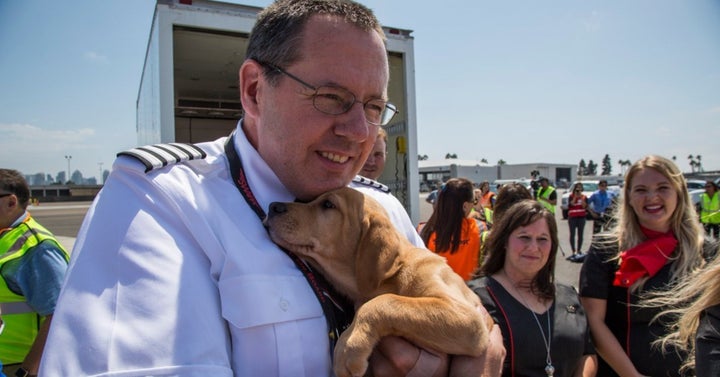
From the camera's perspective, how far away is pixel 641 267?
3.38m

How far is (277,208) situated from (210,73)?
7.05m

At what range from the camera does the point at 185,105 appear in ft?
31.8

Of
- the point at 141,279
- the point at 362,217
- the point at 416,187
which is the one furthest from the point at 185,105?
the point at 141,279

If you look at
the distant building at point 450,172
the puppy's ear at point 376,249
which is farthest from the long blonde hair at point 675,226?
the distant building at point 450,172

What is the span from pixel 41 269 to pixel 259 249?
10.9 feet

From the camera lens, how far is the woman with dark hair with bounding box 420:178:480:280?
4926 millimetres

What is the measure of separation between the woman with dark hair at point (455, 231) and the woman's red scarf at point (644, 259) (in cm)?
167

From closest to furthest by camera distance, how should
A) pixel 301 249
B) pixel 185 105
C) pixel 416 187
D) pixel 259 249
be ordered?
pixel 259 249 → pixel 301 249 → pixel 416 187 → pixel 185 105

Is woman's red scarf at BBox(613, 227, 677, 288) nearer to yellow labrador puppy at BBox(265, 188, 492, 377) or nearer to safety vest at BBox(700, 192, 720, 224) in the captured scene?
yellow labrador puppy at BBox(265, 188, 492, 377)

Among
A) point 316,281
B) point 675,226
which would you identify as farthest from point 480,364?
point 675,226

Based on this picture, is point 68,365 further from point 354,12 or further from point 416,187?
point 416,187

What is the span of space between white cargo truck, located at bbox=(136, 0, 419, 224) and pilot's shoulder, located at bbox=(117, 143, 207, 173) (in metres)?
3.06

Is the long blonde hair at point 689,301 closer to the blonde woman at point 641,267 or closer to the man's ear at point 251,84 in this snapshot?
the blonde woman at point 641,267

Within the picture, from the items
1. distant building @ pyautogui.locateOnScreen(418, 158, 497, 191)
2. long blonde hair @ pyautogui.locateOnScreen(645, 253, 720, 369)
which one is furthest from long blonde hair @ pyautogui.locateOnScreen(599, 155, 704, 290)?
distant building @ pyautogui.locateOnScreen(418, 158, 497, 191)
